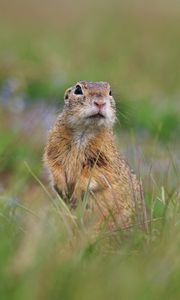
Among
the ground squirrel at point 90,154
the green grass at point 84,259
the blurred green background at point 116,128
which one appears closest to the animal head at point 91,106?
the ground squirrel at point 90,154

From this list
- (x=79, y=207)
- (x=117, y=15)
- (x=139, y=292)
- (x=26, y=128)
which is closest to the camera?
(x=139, y=292)

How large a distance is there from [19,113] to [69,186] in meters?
4.59

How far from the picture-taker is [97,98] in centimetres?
545

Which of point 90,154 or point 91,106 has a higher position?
point 91,106

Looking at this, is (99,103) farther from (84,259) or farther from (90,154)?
(84,259)

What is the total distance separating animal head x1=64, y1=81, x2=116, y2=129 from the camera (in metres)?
5.41

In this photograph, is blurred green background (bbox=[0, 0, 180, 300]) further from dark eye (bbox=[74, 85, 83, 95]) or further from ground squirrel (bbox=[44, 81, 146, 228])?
dark eye (bbox=[74, 85, 83, 95])

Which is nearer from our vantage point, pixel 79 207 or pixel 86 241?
pixel 86 241

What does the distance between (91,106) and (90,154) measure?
345 millimetres

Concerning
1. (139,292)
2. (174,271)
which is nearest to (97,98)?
(174,271)

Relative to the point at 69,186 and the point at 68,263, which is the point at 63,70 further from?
the point at 68,263

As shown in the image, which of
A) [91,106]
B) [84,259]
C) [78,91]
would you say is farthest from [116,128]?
[84,259]

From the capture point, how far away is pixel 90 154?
5.67 meters

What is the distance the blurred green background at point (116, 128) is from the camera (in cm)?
352
